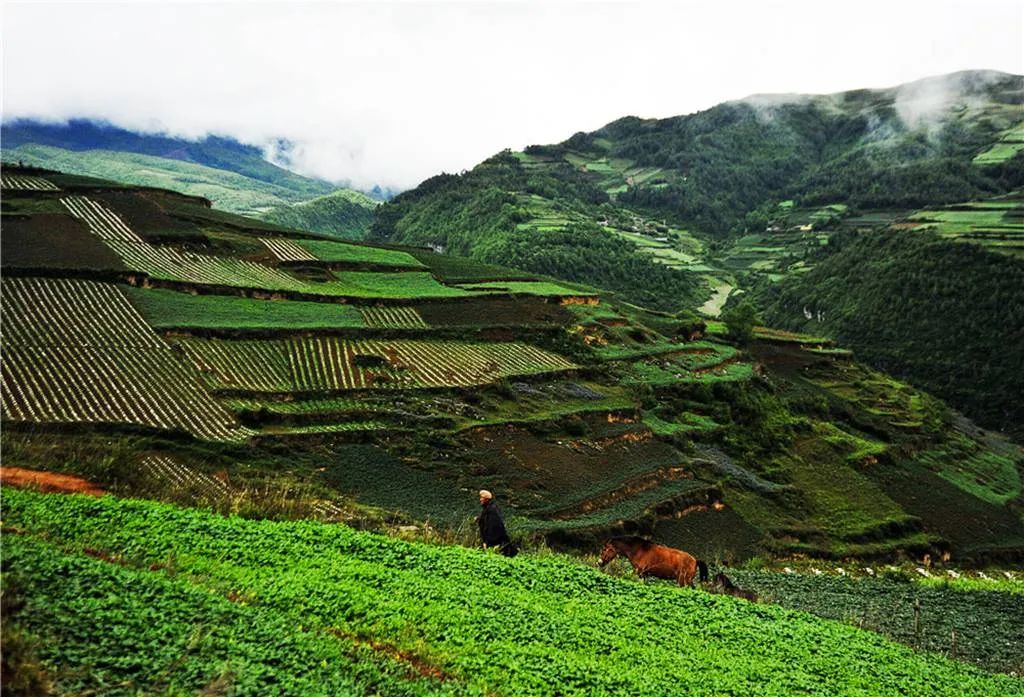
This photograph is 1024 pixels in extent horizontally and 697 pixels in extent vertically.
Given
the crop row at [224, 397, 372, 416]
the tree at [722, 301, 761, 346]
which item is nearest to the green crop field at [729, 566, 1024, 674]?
the crop row at [224, 397, 372, 416]

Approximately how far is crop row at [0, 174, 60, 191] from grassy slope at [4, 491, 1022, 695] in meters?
71.1

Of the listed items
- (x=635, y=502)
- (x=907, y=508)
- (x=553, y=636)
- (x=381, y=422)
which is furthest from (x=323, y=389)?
(x=907, y=508)

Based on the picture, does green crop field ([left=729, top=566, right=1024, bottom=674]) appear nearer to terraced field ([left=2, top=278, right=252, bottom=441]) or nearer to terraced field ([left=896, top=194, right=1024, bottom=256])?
terraced field ([left=2, top=278, right=252, bottom=441])

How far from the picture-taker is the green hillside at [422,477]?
1108cm

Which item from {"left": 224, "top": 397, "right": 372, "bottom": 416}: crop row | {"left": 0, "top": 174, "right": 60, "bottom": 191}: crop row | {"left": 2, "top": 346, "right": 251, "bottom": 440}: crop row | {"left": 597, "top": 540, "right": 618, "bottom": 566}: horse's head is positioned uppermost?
{"left": 0, "top": 174, "right": 60, "bottom": 191}: crop row

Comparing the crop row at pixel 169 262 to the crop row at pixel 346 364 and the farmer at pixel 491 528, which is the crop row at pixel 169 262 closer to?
the crop row at pixel 346 364

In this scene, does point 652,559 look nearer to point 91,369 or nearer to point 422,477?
point 422,477

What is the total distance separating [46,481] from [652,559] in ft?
54.4

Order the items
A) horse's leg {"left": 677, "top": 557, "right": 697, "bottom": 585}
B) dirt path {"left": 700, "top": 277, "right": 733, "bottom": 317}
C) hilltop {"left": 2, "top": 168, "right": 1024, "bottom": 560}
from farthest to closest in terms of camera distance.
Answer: dirt path {"left": 700, "top": 277, "right": 733, "bottom": 317} < hilltop {"left": 2, "top": 168, "right": 1024, "bottom": 560} < horse's leg {"left": 677, "top": 557, "right": 697, "bottom": 585}

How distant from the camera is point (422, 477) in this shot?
38.5 m

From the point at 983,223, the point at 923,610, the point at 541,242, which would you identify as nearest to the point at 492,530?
the point at 923,610

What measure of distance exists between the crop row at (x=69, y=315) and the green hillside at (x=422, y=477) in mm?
314

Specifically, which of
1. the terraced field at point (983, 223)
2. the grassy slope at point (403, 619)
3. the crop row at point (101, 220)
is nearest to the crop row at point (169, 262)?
the crop row at point (101, 220)

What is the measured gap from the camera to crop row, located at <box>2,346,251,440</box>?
33.7m
